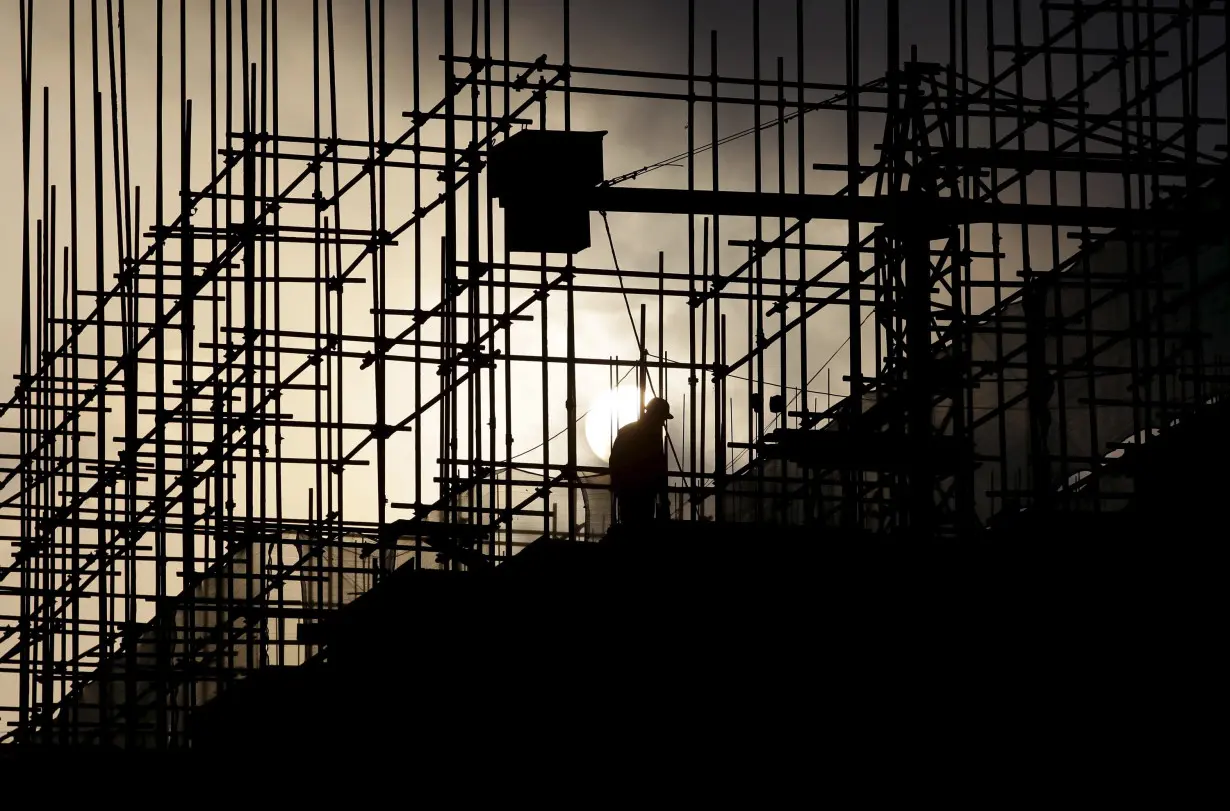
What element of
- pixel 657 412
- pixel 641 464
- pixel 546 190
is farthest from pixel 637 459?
pixel 546 190

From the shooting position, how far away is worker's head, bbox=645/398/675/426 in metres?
Answer: 15.0

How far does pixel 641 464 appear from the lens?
1484cm

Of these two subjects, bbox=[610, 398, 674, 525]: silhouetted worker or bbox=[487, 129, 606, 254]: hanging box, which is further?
bbox=[610, 398, 674, 525]: silhouetted worker

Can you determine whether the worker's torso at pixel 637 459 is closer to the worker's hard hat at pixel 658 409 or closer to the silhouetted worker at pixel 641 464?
the silhouetted worker at pixel 641 464

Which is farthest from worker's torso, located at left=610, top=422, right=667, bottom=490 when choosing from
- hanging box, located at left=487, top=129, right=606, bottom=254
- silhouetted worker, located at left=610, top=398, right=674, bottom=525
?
hanging box, located at left=487, top=129, right=606, bottom=254

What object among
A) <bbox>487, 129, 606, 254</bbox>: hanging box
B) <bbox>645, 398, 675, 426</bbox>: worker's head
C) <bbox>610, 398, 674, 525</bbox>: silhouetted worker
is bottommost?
<bbox>610, 398, 674, 525</bbox>: silhouetted worker

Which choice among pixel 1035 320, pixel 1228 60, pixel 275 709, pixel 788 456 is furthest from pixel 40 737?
pixel 1228 60

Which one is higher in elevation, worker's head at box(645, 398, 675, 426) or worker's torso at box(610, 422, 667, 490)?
worker's head at box(645, 398, 675, 426)

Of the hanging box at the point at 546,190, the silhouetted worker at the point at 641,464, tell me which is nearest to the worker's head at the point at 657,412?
the silhouetted worker at the point at 641,464

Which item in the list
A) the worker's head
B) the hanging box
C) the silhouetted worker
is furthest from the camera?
the worker's head

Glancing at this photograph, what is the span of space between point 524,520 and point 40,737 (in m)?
4.76

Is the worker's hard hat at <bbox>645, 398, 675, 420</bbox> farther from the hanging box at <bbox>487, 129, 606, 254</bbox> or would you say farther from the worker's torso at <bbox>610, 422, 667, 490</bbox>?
the hanging box at <bbox>487, 129, 606, 254</bbox>

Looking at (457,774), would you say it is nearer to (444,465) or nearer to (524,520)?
(444,465)

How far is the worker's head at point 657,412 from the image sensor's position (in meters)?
15.0
